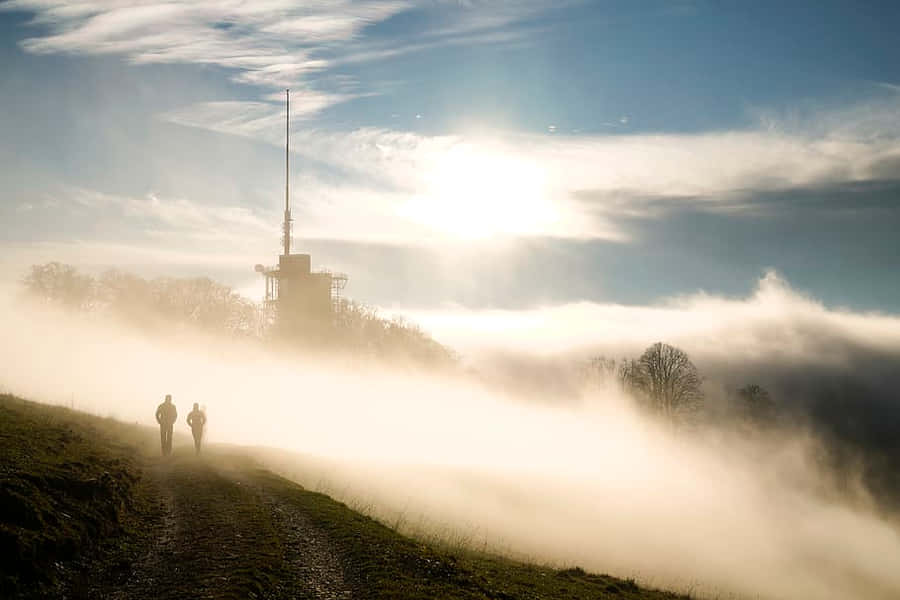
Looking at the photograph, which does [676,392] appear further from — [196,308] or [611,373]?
[196,308]

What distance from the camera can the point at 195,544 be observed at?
56.9 ft

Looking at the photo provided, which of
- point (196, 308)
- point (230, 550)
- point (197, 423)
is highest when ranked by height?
point (196, 308)

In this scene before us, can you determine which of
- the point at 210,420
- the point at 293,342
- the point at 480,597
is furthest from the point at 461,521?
the point at 293,342

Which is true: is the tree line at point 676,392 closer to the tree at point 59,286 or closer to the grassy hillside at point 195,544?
the grassy hillside at point 195,544

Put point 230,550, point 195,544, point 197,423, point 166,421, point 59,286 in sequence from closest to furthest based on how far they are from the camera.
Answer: point 230,550 < point 195,544 < point 166,421 < point 197,423 < point 59,286

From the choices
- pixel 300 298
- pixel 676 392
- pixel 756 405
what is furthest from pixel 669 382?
pixel 300 298

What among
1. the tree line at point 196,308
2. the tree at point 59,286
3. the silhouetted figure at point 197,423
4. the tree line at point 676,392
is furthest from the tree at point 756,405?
the tree at point 59,286

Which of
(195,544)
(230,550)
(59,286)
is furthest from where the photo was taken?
(59,286)

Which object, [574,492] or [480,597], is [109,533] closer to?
[480,597]

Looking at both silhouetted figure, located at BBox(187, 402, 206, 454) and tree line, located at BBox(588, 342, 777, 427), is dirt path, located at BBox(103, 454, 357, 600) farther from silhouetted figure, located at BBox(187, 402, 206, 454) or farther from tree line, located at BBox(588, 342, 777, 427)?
tree line, located at BBox(588, 342, 777, 427)

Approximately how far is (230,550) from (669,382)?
9031 centimetres

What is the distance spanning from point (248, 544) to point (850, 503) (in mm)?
107910

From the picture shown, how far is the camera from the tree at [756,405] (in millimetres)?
99188

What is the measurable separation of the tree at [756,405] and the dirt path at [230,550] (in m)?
94.2
